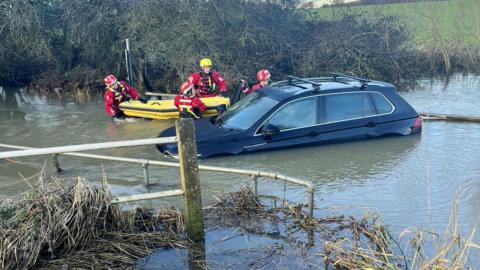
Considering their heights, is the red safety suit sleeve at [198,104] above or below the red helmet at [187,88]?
below

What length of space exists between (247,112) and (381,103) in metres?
2.56

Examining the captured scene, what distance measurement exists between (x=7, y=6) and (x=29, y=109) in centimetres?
405

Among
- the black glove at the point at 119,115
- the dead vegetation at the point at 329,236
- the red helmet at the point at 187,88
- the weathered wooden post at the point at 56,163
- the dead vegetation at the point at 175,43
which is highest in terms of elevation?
the dead vegetation at the point at 175,43

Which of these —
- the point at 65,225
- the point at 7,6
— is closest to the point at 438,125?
the point at 65,225

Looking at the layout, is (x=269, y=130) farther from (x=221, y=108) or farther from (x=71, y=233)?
(x=71, y=233)

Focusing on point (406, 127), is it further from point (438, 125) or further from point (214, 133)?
point (214, 133)

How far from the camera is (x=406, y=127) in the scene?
9.24 metres

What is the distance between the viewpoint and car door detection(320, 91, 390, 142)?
8516 millimetres

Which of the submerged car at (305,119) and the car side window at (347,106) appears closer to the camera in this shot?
the submerged car at (305,119)

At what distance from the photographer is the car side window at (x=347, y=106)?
8.54 meters

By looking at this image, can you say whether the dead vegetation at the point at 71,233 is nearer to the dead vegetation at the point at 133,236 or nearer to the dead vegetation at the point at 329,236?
the dead vegetation at the point at 133,236

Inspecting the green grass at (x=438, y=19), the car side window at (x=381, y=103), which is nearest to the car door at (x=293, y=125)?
the car side window at (x=381, y=103)

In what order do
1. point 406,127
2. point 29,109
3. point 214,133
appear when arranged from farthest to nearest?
point 29,109, point 406,127, point 214,133

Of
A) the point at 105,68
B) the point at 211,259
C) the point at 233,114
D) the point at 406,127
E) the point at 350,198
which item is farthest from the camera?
the point at 105,68
